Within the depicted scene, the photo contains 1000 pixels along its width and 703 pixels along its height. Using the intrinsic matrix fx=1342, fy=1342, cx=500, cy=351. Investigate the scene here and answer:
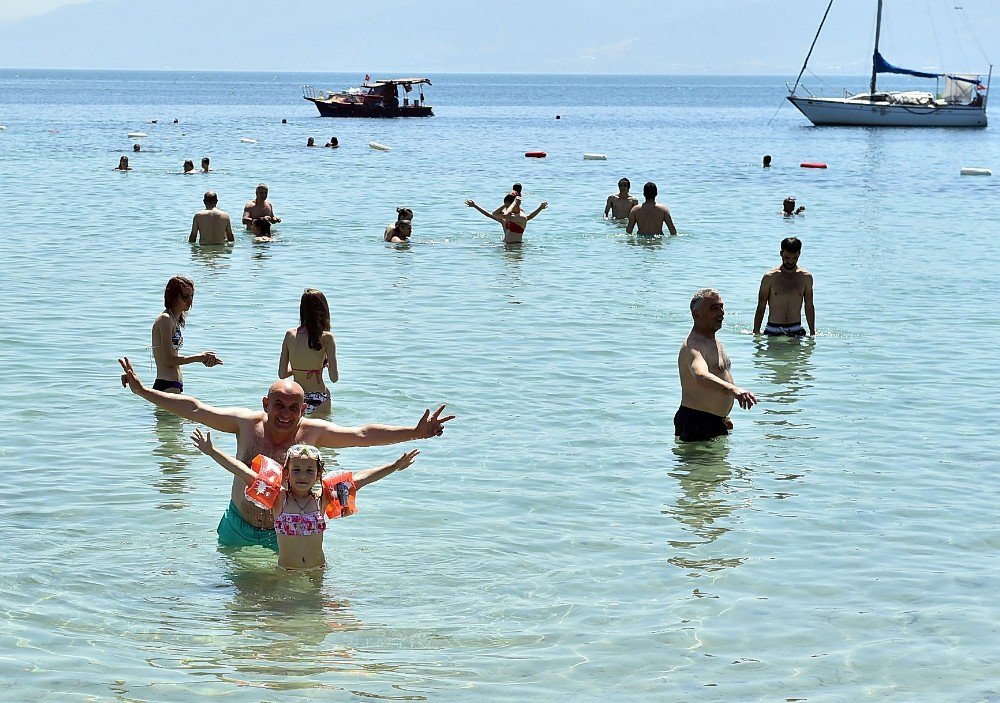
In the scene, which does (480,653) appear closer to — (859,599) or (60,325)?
(859,599)

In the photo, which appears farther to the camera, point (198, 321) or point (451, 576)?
point (198, 321)

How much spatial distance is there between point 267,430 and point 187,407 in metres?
0.46

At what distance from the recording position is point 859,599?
25.8 feet

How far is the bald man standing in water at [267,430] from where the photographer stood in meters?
7.27

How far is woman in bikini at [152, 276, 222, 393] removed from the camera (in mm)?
10945

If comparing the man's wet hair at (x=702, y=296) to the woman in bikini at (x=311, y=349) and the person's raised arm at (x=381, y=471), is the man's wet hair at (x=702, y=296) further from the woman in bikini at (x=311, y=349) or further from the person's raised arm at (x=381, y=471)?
the person's raised arm at (x=381, y=471)

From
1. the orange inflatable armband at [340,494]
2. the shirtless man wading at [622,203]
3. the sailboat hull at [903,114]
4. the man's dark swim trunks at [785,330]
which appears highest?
the sailboat hull at [903,114]

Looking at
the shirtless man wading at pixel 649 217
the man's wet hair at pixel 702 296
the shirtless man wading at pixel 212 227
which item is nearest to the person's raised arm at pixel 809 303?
the man's wet hair at pixel 702 296

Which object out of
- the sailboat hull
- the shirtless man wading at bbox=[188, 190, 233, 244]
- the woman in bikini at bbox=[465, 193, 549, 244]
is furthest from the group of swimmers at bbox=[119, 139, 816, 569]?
the sailboat hull

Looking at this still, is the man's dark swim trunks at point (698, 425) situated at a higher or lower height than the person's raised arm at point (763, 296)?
lower

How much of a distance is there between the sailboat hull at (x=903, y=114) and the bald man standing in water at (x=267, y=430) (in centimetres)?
7331

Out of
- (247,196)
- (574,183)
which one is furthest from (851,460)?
(574,183)

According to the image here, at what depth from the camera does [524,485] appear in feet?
33.3

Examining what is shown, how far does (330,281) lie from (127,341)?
520 centimetres
